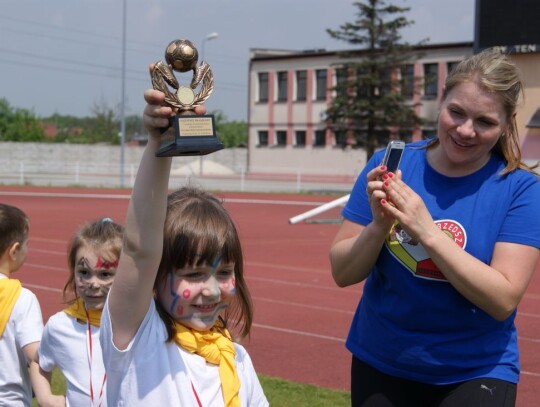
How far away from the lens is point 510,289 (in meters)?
2.49

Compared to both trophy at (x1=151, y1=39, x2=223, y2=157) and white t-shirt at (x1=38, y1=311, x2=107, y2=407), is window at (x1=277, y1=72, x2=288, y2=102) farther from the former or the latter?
trophy at (x1=151, y1=39, x2=223, y2=157)

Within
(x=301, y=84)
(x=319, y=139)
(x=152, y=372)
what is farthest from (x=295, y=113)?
(x=152, y=372)

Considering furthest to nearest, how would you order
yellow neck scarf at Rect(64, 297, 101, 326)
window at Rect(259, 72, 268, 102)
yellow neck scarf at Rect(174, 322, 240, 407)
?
window at Rect(259, 72, 268, 102)
yellow neck scarf at Rect(64, 297, 101, 326)
yellow neck scarf at Rect(174, 322, 240, 407)

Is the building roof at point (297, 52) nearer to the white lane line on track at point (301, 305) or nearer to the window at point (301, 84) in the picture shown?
the window at point (301, 84)

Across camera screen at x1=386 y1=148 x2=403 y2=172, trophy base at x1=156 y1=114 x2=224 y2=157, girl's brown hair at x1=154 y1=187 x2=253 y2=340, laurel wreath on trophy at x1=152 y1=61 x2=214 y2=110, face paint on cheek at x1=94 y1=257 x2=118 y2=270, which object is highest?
laurel wreath on trophy at x1=152 y1=61 x2=214 y2=110

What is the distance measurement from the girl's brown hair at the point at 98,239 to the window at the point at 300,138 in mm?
52701

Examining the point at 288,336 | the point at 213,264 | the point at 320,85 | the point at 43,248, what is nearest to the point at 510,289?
the point at 213,264

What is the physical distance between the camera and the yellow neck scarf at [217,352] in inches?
82.5

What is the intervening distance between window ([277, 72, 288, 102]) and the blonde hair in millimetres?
53537

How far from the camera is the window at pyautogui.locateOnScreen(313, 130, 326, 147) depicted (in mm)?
54406

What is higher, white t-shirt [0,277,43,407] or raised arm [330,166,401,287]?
raised arm [330,166,401,287]

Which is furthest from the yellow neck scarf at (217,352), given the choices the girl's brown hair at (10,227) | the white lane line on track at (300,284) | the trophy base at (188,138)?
the white lane line on track at (300,284)

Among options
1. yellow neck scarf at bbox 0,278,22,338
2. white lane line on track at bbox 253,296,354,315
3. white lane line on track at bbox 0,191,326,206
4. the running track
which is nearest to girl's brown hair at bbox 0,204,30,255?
yellow neck scarf at bbox 0,278,22,338

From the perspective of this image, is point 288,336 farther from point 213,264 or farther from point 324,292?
point 213,264
